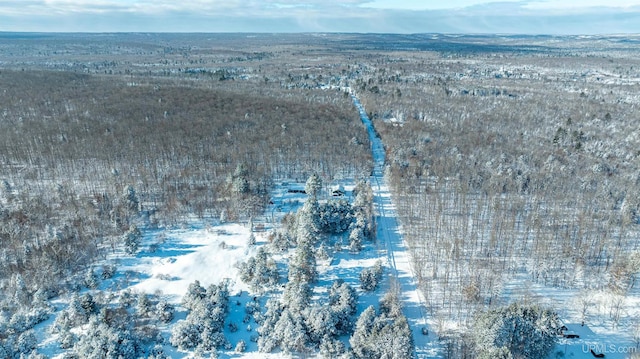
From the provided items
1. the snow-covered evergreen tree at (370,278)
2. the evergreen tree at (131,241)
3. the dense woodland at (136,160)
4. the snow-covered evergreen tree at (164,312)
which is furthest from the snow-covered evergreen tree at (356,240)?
the evergreen tree at (131,241)

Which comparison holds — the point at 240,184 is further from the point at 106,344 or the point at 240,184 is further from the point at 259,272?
the point at 106,344

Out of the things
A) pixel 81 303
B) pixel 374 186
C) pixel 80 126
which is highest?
pixel 80 126

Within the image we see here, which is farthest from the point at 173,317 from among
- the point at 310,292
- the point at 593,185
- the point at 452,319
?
the point at 593,185

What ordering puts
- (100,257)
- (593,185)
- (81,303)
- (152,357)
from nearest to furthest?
(152,357)
(81,303)
(100,257)
(593,185)

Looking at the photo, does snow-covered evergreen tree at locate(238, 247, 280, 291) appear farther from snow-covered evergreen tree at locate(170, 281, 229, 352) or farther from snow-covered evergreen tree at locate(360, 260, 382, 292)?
snow-covered evergreen tree at locate(360, 260, 382, 292)

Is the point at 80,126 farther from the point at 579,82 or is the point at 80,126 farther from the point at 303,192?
the point at 579,82

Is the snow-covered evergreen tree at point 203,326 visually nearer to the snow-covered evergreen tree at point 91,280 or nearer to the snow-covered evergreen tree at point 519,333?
the snow-covered evergreen tree at point 91,280
